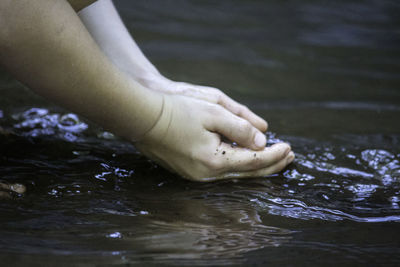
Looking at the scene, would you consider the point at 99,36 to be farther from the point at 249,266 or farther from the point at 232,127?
the point at 249,266

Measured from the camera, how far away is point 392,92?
216cm

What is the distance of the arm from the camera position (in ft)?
4.41

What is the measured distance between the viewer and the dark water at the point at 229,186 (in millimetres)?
862

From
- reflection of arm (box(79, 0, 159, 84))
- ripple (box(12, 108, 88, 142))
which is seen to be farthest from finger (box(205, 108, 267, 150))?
ripple (box(12, 108, 88, 142))

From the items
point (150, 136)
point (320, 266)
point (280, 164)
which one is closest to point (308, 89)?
point (280, 164)

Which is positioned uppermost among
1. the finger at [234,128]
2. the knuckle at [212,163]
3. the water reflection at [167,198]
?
the finger at [234,128]

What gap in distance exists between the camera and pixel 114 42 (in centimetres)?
136

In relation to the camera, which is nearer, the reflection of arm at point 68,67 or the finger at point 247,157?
the reflection of arm at point 68,67

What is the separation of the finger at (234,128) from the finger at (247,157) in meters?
0.02

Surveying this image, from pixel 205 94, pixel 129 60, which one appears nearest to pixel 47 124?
pixel 129 60

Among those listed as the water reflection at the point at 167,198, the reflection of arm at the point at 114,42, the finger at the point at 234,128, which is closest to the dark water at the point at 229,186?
the water reflection at the point at 167,198

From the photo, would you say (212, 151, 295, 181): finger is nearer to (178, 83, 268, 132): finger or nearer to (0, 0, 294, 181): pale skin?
(0, 0, 294, 181): pale skin

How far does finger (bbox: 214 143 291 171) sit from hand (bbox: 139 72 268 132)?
0.13 m

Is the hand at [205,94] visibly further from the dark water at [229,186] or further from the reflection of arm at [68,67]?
the reflection of arm at [68,67]
